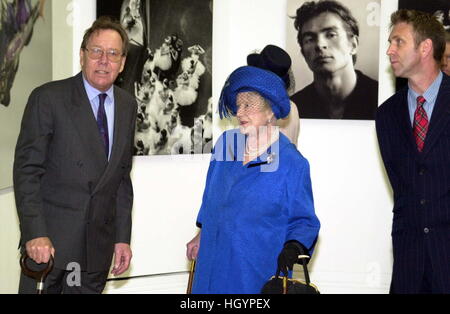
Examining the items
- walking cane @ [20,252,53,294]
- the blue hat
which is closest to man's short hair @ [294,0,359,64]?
the blue hat

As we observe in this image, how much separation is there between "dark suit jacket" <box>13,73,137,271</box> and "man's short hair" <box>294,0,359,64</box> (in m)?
3.18

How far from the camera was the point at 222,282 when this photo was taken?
3.89 metres

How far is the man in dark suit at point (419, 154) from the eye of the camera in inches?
178

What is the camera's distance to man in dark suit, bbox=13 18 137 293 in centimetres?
402

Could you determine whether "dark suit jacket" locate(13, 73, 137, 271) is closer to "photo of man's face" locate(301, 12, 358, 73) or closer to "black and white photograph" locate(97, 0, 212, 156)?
"black and white photograph" locate(97, 0, 212, 156)

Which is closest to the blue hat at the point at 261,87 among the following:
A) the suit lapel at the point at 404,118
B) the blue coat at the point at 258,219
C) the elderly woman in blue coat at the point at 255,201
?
the elderly woman in blue coat at the point at 255,201

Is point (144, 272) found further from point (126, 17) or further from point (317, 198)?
point (126, 17)

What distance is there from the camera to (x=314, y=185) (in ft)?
24.0

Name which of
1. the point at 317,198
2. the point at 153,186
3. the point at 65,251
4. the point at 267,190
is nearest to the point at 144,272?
the point at 153,186

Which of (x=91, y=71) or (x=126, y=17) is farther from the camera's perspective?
(x=126, y=17)
